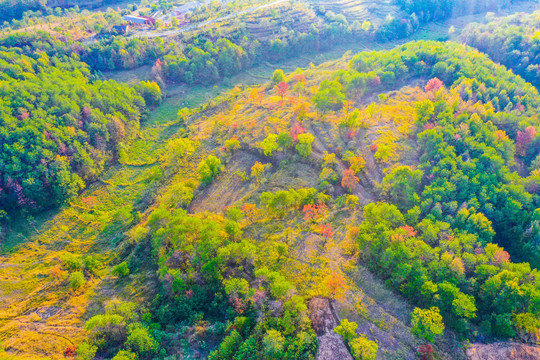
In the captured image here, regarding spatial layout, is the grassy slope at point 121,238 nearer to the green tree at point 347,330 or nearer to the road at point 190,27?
the green tree at point 347,330

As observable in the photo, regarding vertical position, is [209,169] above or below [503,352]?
above

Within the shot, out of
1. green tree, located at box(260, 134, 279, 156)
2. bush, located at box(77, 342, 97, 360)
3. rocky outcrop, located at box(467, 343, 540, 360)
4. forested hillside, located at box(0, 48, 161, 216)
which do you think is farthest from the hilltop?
forested hillside, located at box(0, 48, 161, 216)

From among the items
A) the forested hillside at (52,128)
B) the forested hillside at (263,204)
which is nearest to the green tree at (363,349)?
the forested hillside at (263,204)

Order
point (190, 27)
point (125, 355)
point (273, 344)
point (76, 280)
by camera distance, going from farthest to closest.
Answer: point (190, 27) < point (76, 280) < point (125, 355) < point (273, 344)

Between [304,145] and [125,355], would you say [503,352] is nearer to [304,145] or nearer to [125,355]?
[304,145]

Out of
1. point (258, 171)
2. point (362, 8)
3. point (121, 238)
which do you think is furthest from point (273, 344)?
point (362, 8)

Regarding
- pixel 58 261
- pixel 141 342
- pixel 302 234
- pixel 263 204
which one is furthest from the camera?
pixel 263 204

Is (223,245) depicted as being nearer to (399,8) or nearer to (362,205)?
(362,205)
